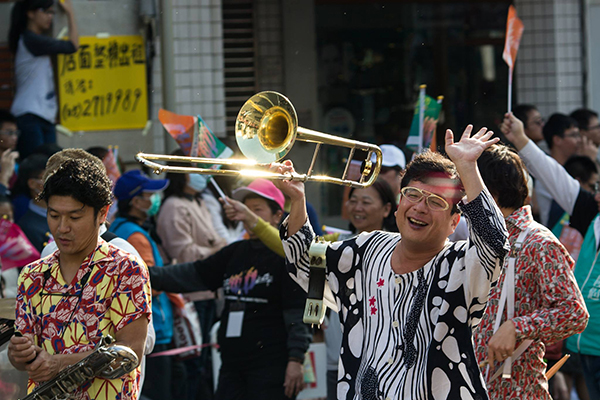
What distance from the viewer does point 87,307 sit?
3.46m

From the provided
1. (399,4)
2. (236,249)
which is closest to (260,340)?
(236,249)

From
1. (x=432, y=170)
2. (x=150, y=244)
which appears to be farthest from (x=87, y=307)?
(x=150, y=244)

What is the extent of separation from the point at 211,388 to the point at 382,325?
4.10 m

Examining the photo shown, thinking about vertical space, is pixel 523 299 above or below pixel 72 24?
below

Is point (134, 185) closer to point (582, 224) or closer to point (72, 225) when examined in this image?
point (72, 225)

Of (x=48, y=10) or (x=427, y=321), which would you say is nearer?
(x=427, y=321)

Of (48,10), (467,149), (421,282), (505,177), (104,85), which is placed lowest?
(421,282)

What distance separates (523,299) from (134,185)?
308 centimetres

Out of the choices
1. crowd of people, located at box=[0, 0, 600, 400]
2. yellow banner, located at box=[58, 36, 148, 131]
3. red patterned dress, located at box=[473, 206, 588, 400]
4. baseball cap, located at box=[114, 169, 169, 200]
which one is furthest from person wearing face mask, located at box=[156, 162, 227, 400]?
red patterned dress, located at box=[473, 206, 588, 400]

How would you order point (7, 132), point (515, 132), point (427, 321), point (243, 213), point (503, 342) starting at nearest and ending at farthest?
point (427, 321)
point (503, 342)
point (243, 213)
point (515, 132)
point (7, 132)

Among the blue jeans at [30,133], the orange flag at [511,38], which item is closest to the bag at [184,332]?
the blue jeans at [30,133]

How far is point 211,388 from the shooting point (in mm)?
7090

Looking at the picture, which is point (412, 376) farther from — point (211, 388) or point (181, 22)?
point (181, 22)

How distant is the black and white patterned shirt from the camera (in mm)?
3053
